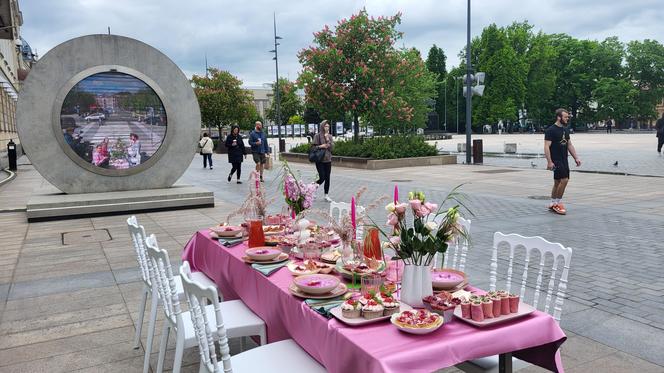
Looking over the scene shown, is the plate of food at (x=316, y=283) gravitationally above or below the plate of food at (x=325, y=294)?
above

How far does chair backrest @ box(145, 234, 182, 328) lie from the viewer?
2.98 meters

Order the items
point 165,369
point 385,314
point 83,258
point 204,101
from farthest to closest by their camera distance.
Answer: point 204,101 < point 83,258 < point 165,369 < point 385,314

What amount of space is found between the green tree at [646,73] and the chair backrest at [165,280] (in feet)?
257

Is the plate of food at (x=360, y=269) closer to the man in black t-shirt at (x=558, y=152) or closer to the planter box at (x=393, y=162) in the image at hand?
the man in black t-shirt at (x=558, y=152)

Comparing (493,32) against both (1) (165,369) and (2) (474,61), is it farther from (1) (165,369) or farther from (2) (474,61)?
(1) (165,369)

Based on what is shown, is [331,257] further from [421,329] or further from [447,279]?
[421,329]

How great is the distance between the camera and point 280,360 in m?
2.87

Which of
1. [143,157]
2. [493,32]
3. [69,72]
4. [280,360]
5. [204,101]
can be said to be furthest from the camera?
[493,32]

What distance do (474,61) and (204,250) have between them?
70.0 metres

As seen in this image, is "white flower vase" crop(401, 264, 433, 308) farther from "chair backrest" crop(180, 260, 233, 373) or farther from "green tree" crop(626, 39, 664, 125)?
"green tree" crop(626, 39, 664, 125)

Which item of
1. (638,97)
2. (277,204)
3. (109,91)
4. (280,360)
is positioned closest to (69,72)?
(109,91)

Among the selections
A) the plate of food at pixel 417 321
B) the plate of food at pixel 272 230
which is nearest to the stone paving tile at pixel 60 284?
the plate of food at pixel 272 230

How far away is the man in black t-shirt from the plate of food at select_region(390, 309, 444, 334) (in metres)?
7.80

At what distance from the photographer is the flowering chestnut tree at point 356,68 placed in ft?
75.9
